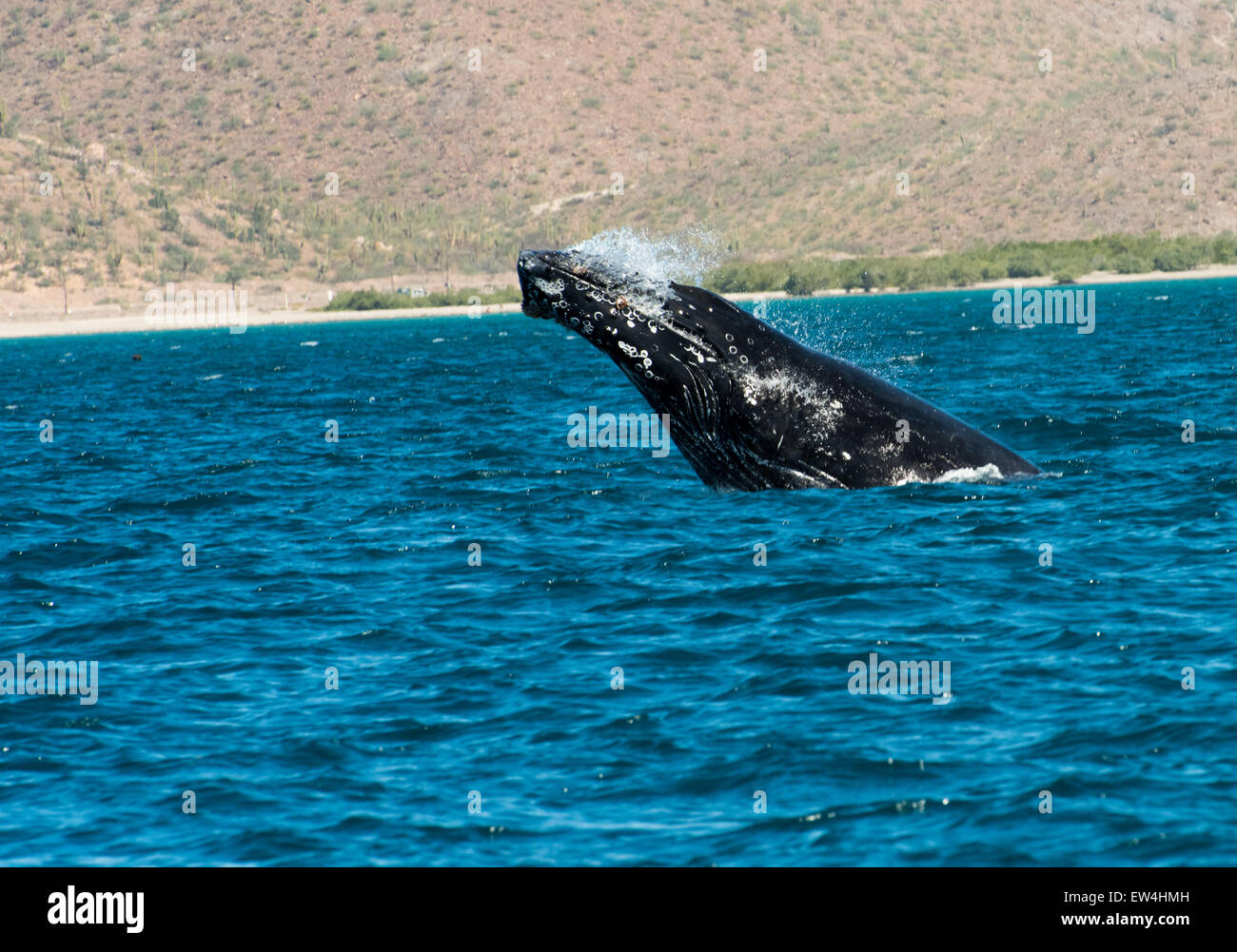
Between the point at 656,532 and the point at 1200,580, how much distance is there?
20.0 feet

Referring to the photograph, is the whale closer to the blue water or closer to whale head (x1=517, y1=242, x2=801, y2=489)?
whale head (x1=517, y1=242, x2=801, y2=489)

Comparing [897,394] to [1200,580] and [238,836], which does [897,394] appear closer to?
[1200,580]

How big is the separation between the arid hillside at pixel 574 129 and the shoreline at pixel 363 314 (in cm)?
520

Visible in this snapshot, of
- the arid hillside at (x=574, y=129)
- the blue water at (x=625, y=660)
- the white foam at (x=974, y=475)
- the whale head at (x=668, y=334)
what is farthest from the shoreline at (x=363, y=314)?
the whale head at (x=668, y=334)

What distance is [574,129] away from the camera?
15775 centimetres

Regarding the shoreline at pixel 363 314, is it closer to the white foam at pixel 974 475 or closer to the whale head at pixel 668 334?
the white foam at pixel 974 475

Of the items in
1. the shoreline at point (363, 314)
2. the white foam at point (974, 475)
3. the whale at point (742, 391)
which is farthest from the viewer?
the shoreline at point (363, 314)

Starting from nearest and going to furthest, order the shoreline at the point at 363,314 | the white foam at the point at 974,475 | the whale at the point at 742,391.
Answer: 1. the whale at the point at 742,391
2. the white foam at the point at 974,475
3. the shoreline at the point at 363,314

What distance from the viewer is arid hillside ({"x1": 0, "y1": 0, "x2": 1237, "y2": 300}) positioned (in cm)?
13688

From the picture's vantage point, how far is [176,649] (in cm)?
1351

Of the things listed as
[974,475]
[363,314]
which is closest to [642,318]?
[974,475]

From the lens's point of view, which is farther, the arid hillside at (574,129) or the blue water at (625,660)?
the arid hillside at (574,129)

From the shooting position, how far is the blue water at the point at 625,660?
29.6 ft
